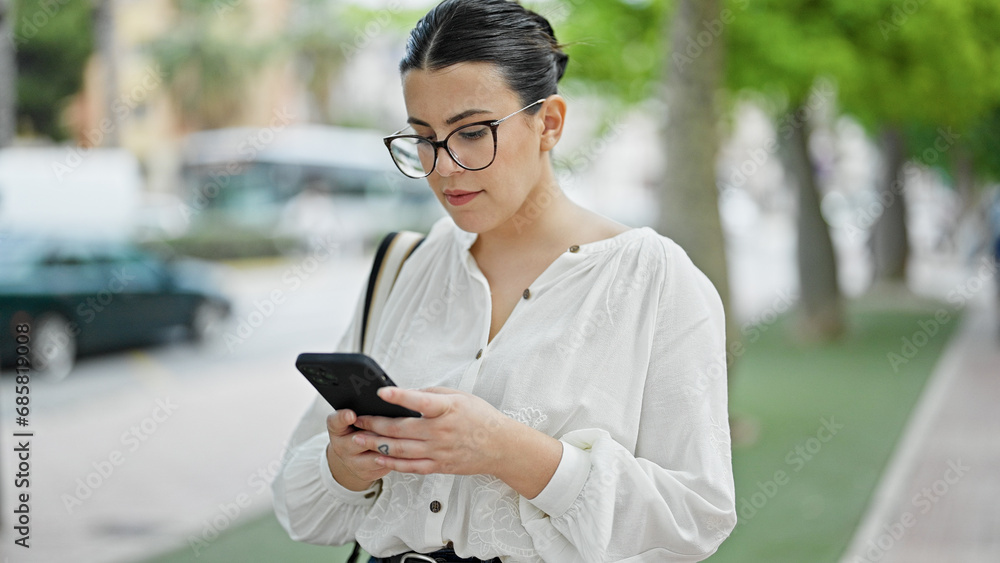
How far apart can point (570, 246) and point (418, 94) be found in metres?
0.41

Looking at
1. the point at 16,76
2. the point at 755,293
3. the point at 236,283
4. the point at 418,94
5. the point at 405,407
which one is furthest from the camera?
the point at 16,76

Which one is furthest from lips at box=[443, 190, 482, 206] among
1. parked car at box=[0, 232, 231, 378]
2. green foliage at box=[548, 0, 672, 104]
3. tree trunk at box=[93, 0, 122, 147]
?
tree trunk at box=[93, 0, 122, 147]

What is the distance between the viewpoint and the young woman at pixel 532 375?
5.57ft

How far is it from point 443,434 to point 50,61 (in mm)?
33006

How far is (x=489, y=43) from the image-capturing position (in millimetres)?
1806

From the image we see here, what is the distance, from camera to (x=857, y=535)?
5727 mm

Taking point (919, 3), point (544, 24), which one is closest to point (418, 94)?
point (544, 24)

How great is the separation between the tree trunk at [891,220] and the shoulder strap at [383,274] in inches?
685

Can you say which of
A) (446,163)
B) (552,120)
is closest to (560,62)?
(552,120)

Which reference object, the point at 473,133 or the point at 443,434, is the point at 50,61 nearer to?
the point at 473,133

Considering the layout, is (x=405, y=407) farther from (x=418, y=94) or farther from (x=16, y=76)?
(x=16, y=76)

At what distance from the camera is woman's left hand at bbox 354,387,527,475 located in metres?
1.58

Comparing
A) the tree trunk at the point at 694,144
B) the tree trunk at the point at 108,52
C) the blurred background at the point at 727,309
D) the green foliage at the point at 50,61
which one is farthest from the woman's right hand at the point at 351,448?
the green foliage at the point at 50,61

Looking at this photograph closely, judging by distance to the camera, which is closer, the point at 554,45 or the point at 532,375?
the point at 532,375
